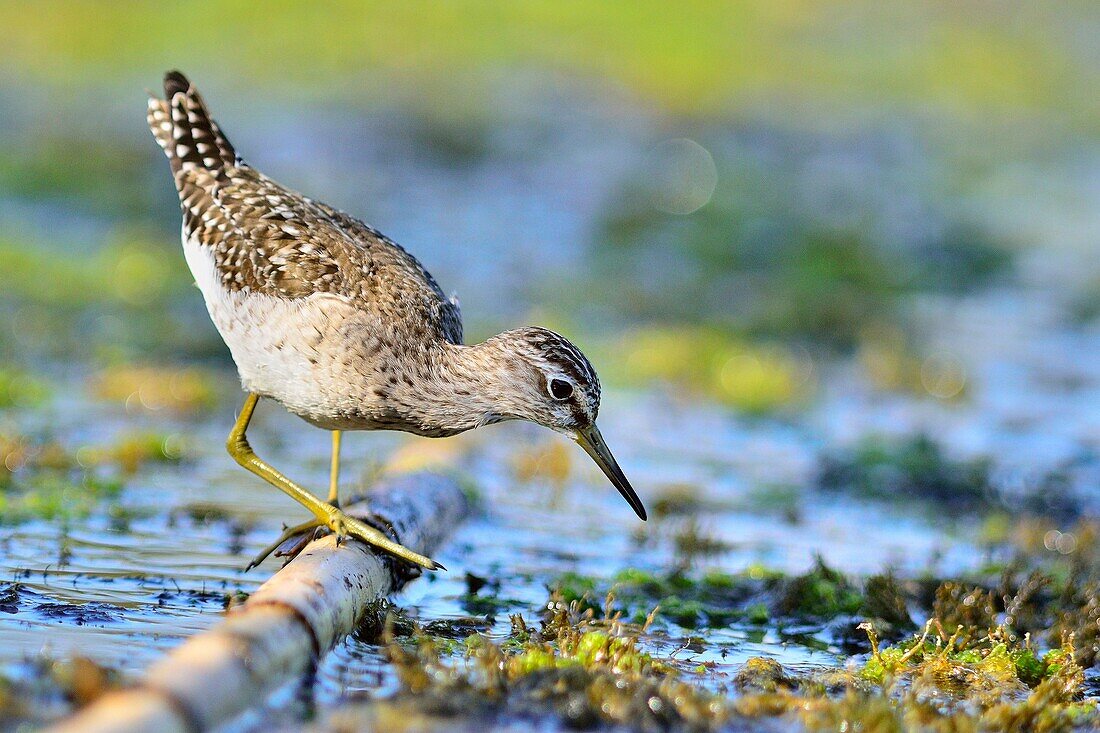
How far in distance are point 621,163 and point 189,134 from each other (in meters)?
11.7

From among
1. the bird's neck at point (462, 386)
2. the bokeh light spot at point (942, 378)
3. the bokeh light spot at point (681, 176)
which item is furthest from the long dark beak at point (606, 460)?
the bokeh light spot at point (681, 176)

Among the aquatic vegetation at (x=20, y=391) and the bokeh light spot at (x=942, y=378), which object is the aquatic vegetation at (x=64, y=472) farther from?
the bokeh light spot at (x=942, y=378)

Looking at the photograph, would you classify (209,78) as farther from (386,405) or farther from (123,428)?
(386,405)

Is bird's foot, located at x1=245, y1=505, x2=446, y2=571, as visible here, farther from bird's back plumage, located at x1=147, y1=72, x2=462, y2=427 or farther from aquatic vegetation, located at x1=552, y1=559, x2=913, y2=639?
aquatic vegetation, located at x1=552, y1=559, x2=913, y2=639

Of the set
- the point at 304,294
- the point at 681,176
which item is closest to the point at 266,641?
the point at 304,294

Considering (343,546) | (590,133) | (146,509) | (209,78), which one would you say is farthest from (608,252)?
(343,546)

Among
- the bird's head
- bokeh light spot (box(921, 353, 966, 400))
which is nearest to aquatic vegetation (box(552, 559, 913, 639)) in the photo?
the bird's head

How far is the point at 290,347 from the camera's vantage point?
6.28m

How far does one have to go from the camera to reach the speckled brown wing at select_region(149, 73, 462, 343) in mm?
6492

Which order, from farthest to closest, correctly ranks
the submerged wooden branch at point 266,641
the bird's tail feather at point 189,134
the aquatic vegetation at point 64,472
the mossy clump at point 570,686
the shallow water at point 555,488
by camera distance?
the bird's tail feather at point 189,134, the aquatic vegetation at point 64,472, the shallow water at point 555,488, the mossy clump at point 570,686, the submerged wooden branch at point 266,641

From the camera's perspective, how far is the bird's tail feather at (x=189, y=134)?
7.68 meters

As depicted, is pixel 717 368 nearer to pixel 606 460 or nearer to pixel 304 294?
pixel 606 460

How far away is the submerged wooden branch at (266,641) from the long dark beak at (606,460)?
968 mm

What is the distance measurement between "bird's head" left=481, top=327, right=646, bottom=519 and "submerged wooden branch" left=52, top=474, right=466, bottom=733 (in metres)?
0.88
